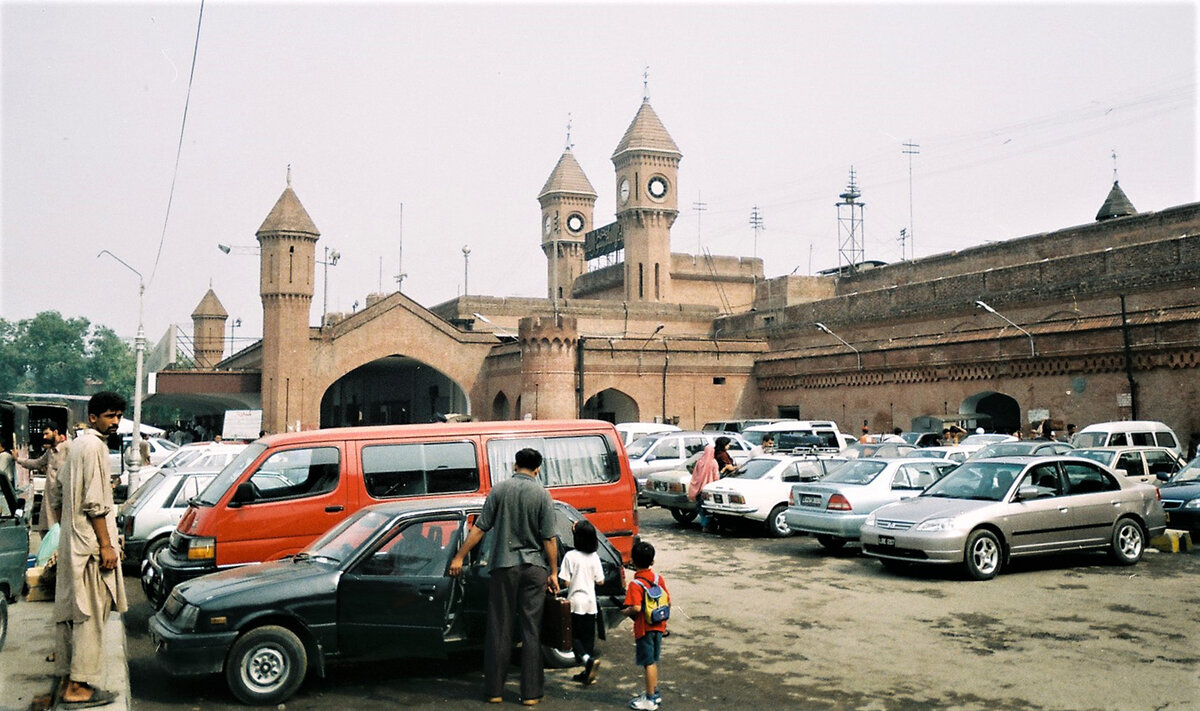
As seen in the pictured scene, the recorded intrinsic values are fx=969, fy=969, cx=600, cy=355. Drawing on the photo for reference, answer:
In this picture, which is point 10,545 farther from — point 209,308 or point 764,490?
point 209,308

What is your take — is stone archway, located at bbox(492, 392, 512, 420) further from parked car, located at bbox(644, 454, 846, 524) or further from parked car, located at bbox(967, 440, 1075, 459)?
parked car, located at bbox(967, 440, 1075, 459)

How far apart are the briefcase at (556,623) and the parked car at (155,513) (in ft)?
21.7

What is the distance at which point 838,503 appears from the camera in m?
13.9

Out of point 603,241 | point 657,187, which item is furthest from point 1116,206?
point 603,241

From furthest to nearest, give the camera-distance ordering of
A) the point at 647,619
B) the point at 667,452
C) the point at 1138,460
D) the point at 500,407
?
the point at 500,407 < the point at 667,452 < the point at 1138,460 < the point at 647,619

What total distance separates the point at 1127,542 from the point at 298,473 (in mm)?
10199

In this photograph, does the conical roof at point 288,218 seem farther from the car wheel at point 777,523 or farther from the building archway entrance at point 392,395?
the car wheel at point 777,523

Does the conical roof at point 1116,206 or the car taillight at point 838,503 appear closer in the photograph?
the car taillight at point 838,503

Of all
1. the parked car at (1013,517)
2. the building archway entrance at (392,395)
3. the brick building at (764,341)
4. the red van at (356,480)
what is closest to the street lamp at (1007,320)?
the brick building at (764,341)

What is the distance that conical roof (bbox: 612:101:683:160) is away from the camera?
6250 centimetres

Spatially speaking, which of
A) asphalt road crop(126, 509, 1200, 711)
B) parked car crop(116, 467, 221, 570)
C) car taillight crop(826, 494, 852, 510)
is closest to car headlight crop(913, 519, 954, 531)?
asphalt road crop(126, 509, 1200, 711)

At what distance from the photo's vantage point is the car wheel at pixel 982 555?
11.3 meters

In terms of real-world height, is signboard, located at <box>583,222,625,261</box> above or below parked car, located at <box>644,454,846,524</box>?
above

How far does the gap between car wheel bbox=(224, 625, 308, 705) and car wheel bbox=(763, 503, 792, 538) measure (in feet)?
33.8
